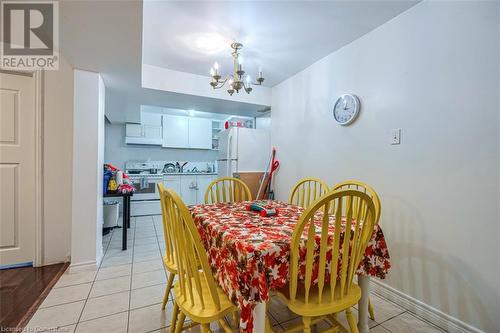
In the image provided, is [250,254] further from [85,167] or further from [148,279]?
[85,167]

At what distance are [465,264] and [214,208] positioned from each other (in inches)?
66.7

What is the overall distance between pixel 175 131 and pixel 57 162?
116 inches

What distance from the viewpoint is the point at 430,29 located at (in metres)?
1.63

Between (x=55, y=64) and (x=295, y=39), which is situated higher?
(x=295, y=39)

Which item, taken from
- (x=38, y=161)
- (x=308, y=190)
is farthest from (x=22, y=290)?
(x=308, y=190)

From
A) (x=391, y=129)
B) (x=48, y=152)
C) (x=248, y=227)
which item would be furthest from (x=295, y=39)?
(x=48, y=152)

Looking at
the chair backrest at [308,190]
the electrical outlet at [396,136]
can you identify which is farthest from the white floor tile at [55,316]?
the electrical outlet at [396,136]

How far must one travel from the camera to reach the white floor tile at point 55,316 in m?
1.44

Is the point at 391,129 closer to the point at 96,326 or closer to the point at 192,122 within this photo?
the point at 96,326

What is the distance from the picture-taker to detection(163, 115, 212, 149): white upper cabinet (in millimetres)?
5000

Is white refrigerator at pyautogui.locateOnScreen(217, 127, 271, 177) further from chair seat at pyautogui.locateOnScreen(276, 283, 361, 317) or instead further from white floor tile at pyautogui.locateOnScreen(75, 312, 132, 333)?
chair seat at pyautogui.locateOnScreen(276, 283, 361, 317)

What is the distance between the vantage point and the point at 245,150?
344cm

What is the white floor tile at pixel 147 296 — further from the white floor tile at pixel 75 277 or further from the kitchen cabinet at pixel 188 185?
the kitchen cabinet at pixel 188 185

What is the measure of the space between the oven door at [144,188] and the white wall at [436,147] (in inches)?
140
